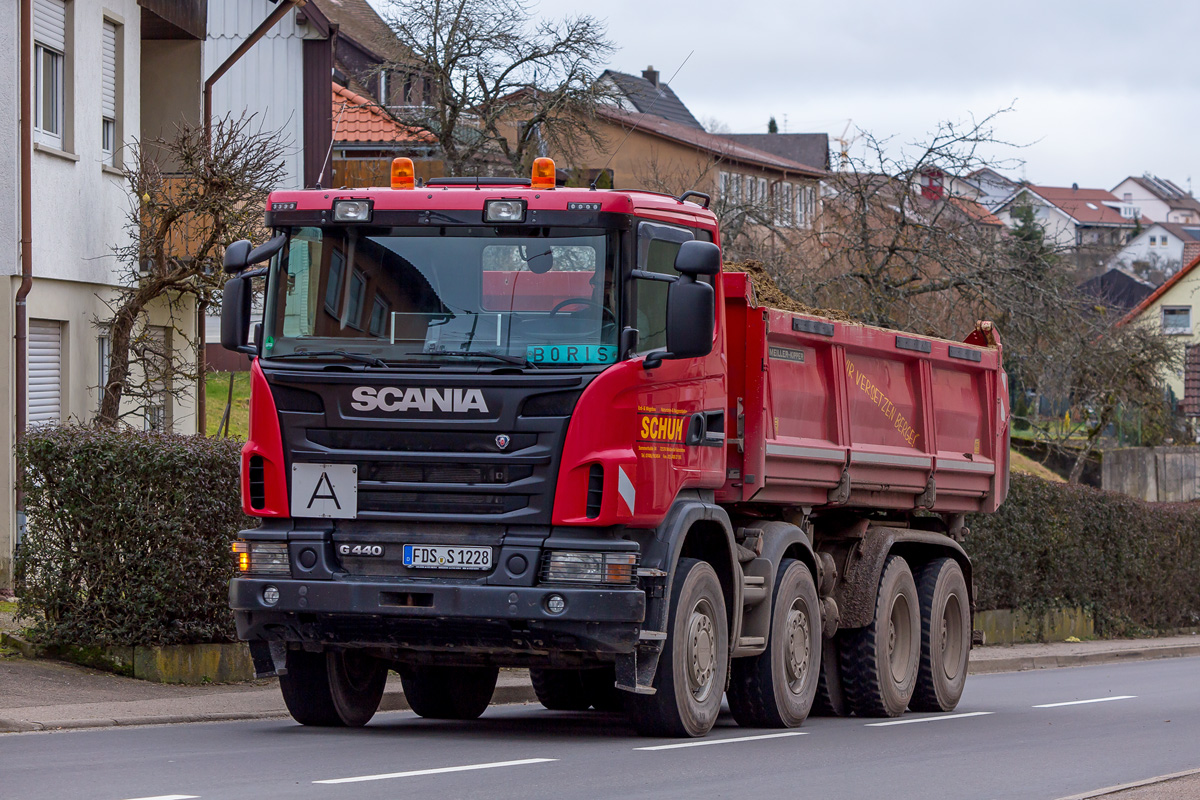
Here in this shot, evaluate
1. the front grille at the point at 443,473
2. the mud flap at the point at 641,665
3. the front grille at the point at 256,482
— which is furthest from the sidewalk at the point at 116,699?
the mud flap at the point at 641,665

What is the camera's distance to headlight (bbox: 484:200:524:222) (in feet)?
32.1

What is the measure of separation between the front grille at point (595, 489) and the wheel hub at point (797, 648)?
2.81m

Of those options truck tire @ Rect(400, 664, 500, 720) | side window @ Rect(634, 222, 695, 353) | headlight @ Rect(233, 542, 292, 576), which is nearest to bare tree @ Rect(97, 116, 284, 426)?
truck tire @ Rect(400, 664, 500, 720)

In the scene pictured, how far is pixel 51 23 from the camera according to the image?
1817 cm

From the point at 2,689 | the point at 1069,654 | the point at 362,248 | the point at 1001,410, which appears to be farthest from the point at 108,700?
the point at 1069,654

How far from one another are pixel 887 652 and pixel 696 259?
5179 mm

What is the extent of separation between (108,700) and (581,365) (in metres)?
4.48

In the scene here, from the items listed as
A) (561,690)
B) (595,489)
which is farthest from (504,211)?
(561,690)

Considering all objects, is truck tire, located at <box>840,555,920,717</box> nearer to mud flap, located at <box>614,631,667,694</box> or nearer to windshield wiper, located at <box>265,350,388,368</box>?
mud flap, located at <box>614,631,667,694</box>

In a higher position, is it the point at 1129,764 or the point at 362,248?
the point at 362,248

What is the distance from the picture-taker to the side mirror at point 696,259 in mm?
9641

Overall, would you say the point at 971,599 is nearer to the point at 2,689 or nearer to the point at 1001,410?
the point at 1001,410

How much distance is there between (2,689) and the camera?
38.4ft

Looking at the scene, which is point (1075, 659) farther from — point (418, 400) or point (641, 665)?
point (418, 400)
